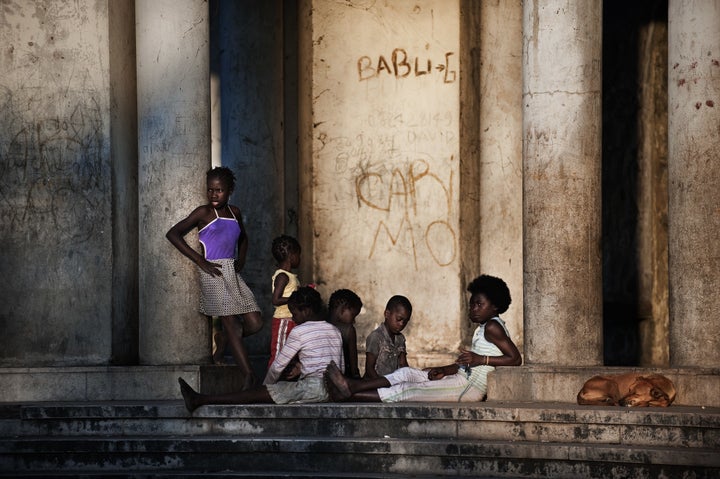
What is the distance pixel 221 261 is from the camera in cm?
1165

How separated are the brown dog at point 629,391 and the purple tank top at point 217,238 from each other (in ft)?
10.2

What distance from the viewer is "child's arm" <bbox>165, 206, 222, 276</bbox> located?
1153cm

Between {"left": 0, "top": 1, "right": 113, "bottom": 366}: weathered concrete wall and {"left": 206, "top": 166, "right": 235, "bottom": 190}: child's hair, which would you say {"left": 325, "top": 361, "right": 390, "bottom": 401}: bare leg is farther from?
{"left": 0, "top": 1, "right": 113, "bottom": 366}: weathered concrete wall

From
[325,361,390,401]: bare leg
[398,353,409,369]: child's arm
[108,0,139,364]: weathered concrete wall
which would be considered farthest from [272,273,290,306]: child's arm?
[325,361,390,401]: bare leg

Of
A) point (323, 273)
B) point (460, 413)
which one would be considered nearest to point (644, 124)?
point (323, 273)

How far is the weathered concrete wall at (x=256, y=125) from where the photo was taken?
14625 millimetres

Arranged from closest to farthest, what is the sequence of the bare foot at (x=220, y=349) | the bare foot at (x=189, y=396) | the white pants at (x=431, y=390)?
the bare foot at (x=189, y=396), the white pants at (x=431, y=390), the bare foot at (x=220, y=349)

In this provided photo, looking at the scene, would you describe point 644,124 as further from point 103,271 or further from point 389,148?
point 103,271

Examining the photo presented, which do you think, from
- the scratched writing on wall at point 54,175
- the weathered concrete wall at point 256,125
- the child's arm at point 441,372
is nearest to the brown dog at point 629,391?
the child's arm at point 441,372

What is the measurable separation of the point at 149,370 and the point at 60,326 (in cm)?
97

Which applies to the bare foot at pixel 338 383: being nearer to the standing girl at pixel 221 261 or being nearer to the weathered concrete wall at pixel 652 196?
the standing girl at pixel 221 261

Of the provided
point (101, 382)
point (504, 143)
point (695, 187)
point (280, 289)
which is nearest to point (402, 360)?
point (280, 289)

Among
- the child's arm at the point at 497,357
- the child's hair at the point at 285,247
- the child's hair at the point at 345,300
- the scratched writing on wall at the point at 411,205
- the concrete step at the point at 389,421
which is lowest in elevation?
the concrete step at the point at 389,421

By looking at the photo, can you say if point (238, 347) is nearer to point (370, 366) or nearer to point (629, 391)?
point (370, 366)
